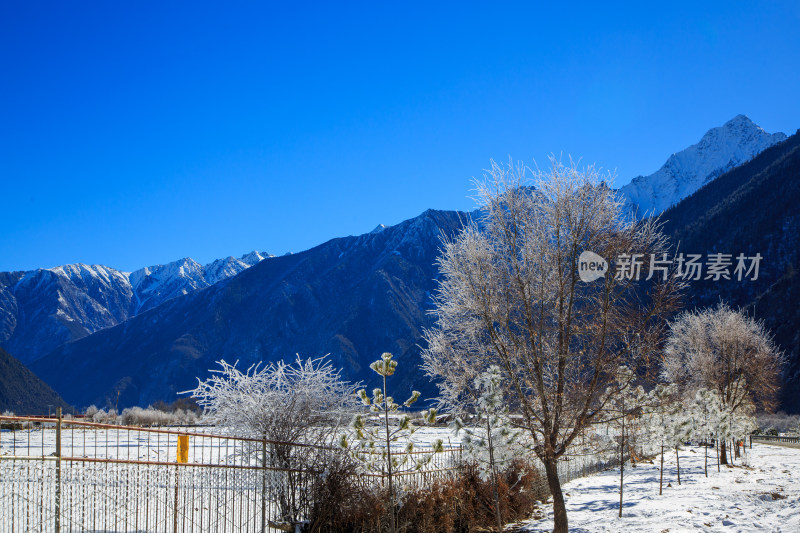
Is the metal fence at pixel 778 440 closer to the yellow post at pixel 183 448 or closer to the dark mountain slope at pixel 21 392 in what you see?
the yellow post at pixel 183 448

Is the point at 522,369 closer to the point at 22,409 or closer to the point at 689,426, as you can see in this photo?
the point at 689,426

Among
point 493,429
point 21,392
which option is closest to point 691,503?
point 493,429

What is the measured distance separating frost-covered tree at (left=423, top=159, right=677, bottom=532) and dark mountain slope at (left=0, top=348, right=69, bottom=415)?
109309 mm

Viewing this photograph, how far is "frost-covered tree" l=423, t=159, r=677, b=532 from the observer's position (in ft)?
34.1

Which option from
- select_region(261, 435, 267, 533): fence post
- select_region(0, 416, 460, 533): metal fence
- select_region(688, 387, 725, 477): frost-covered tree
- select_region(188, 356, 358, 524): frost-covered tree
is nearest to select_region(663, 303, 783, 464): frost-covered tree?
select_region(688, 387, 725, 477): frost-covered tree

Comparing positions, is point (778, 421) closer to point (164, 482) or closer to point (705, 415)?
point (705, 415)

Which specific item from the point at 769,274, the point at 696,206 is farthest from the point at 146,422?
the point at 696,206

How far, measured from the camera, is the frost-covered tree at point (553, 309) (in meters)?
10.4

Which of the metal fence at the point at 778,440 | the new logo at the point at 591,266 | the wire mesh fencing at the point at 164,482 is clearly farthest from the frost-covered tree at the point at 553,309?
the metal fence at the point at 778,440

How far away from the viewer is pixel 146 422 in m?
58.9

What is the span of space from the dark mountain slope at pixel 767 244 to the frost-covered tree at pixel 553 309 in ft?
232

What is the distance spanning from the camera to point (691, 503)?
1483 centimetres

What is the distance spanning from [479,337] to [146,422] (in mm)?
56488

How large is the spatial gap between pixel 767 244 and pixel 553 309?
102897 mm
